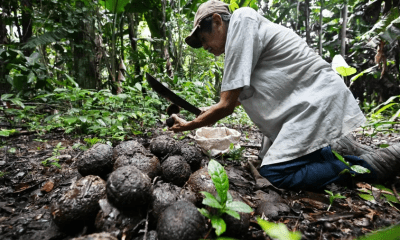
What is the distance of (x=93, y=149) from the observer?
1.84 metres

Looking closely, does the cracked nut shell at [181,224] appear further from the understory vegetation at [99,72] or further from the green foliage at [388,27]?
the green foliage at [388,27]

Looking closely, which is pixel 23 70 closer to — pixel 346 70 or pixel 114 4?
pixel 114 4

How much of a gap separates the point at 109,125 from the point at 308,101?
92.3 inches

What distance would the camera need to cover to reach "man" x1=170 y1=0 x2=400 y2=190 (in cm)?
194

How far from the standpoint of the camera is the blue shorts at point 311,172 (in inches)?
74.7

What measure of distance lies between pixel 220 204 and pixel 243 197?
622 millimetres

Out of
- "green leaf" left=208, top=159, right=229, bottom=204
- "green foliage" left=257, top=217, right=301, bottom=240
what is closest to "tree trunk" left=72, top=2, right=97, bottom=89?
"green leaf" left=208, top=159, right=229, bottom=204

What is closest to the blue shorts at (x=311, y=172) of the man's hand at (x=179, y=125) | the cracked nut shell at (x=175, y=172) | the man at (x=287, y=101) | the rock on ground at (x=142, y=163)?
the man at (x=287, y=101)

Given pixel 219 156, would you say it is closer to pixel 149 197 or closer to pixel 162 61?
pixel 149 197

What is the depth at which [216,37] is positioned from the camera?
7.28 feet

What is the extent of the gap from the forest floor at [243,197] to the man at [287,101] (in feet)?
0.65

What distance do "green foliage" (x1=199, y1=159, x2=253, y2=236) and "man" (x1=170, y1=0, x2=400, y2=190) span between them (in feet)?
2.96

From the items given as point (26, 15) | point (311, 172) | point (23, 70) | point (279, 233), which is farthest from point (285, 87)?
point (26, 15)

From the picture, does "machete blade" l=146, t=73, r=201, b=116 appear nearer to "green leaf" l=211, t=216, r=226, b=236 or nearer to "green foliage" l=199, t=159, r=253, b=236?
"green foliage" l=199, t=159, r=253, b=236
